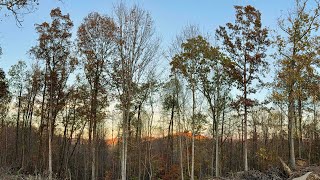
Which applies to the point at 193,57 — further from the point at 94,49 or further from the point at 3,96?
the point at 3,96

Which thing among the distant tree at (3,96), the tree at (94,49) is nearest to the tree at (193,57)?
the tree at (94,49)

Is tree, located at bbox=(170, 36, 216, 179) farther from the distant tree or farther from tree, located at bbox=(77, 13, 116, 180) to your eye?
the distant tree

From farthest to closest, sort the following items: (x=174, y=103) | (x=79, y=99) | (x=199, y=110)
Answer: (x=174, y=103)
(x=199, y=110)
(x=79, y=99)

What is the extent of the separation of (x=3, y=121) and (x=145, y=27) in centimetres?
2253

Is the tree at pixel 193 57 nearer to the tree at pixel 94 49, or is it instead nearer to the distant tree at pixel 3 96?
the tree at pixel 94 49

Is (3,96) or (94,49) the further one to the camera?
(3,96)

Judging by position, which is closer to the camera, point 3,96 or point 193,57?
point 193,57

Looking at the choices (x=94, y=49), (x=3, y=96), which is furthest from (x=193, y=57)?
(x=3, y=96)

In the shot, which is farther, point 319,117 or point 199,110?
point 319,117

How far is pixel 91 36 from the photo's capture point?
2167 centimetres

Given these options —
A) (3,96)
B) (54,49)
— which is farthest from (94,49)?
(3,96)

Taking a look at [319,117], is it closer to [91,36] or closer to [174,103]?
[174,103]

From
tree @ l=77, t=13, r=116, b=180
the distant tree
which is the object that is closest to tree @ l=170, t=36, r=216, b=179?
tree @ l=77, t=13, r=116, b=180

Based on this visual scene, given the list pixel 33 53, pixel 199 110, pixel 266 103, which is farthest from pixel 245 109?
pixel 33 53
